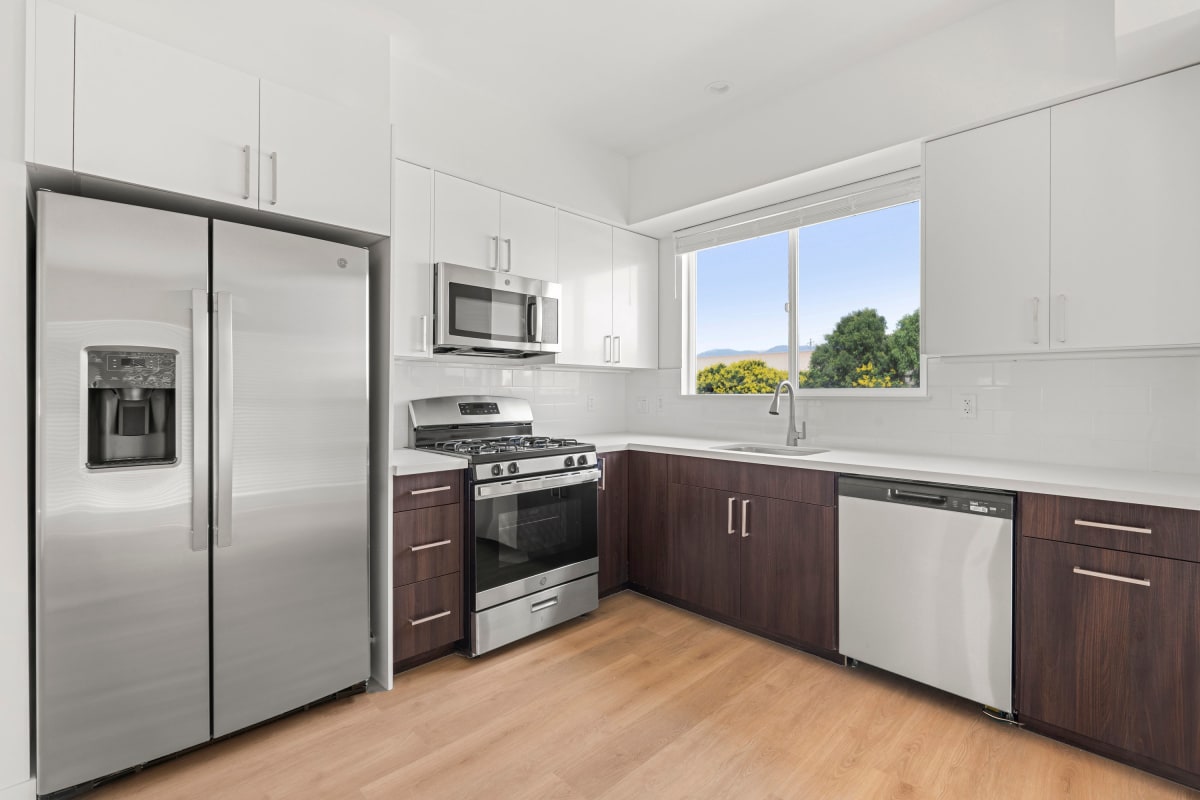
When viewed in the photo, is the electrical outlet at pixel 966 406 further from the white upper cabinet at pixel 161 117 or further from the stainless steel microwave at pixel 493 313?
the white upper cabinet at pixel 161 117

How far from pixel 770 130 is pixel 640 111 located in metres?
0.68

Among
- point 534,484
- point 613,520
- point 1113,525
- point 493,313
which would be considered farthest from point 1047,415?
point 493,313

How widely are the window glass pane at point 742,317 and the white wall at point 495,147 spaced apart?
726mm

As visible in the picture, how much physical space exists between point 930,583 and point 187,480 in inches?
102

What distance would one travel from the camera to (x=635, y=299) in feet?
12.5

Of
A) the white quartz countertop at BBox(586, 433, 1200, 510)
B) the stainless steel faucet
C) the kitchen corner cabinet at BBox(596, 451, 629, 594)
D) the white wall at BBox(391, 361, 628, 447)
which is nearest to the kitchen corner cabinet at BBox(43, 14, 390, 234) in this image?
the white wall at BBox(391, 361, 628, 447)

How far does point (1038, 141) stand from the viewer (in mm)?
2188

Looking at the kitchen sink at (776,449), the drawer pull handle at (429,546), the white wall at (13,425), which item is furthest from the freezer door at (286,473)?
the kitchen sink at (776,449)

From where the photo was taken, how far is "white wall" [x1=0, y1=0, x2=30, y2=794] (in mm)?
1552

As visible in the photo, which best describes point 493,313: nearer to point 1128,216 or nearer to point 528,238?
point 528,238

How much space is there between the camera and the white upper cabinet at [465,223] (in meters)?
2.80

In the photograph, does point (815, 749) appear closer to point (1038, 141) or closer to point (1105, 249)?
point (1105, 249)

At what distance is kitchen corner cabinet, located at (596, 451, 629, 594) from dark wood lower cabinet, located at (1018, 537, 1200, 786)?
186 centimetres

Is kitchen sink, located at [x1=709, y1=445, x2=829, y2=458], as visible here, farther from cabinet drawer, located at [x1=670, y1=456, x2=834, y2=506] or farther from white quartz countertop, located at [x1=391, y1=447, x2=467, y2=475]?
white quartz countertop, located at [x1=391, y1=447, x2=467, y2=475]
